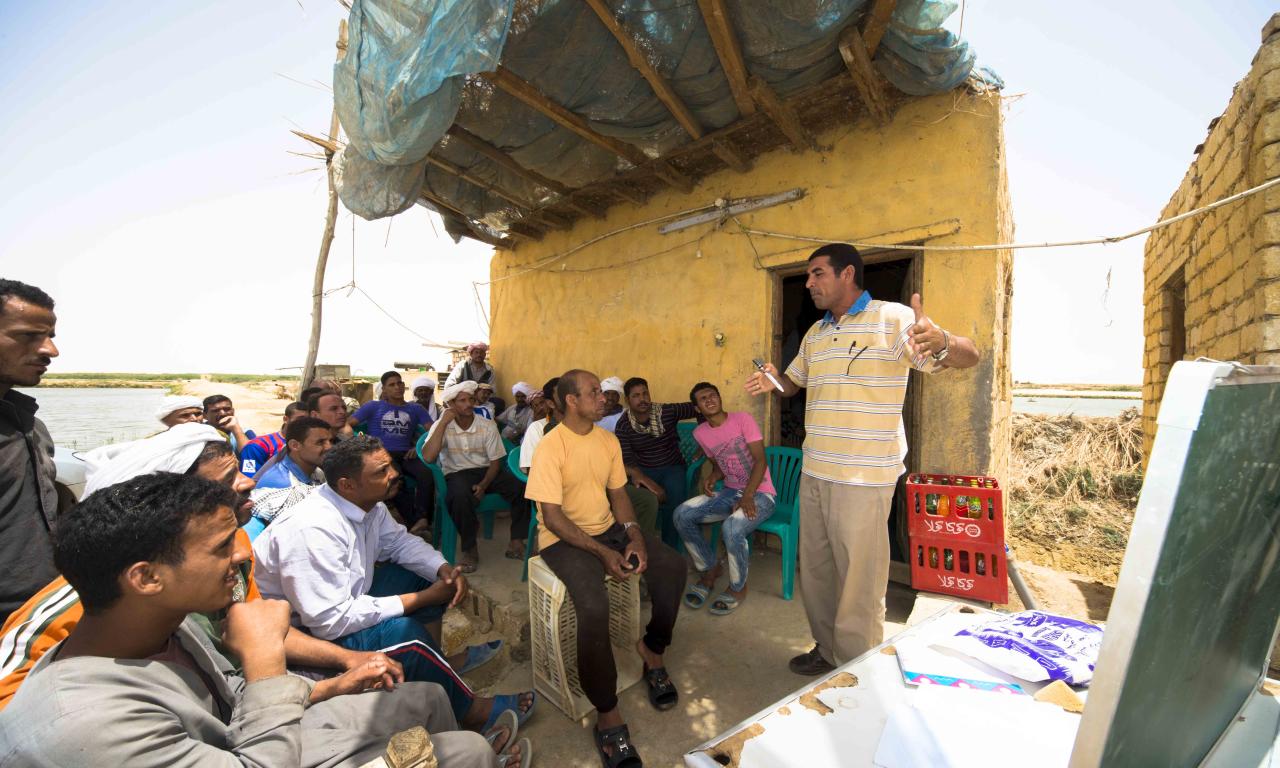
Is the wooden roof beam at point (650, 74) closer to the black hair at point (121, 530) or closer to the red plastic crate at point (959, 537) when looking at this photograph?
the black hair at point (121, 530)

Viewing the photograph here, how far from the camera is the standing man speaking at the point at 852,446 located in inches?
93.7

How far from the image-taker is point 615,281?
588 centimetres

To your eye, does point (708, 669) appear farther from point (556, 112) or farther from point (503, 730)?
point (556, 112)

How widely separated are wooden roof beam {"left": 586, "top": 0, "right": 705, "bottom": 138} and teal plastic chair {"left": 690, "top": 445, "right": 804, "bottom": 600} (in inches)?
104

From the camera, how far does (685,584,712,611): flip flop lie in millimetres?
3566

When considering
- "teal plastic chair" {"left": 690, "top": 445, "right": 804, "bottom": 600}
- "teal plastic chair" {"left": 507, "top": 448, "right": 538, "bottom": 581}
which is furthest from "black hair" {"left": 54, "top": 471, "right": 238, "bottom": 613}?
"teal plastic chair" {"left": 690, "top": 445, "right": 804, "bottom": 600}

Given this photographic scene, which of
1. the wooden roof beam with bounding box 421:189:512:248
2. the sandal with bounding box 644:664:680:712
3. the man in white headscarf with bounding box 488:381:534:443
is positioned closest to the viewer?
the sandal with bounding box 644:664:680:712

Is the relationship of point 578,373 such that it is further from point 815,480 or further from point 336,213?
point 336,213

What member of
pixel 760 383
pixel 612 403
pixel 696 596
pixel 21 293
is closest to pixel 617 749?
pixel 696 596

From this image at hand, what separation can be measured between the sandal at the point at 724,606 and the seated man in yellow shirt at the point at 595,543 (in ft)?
2.69

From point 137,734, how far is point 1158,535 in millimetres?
1752

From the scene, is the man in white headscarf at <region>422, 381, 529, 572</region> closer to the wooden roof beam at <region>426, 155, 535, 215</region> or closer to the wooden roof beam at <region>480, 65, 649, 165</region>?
the wooden roof beam at <region>426, 155, 535, 215</region>

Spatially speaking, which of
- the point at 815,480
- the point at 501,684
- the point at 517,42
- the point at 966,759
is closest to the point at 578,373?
the point at 815,480

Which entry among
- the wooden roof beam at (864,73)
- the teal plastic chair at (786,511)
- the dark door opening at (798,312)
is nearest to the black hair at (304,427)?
the teal plastic chair at (786,511)
